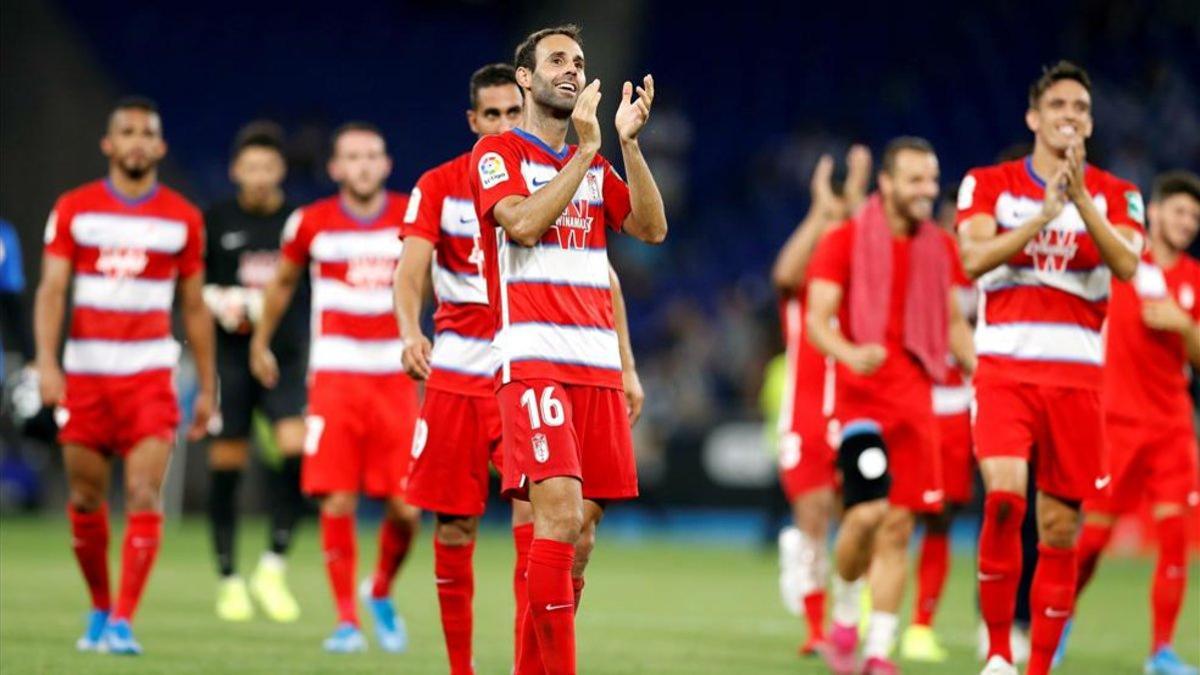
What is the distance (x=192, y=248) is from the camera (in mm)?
9852

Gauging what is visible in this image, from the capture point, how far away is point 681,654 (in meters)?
10.2

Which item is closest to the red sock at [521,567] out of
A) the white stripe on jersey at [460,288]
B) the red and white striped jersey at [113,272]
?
the white stripe on jersey at [460,288]

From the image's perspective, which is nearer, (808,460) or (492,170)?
(492,170)

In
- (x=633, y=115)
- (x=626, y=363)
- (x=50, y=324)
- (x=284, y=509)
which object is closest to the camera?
(x=633, y=115)

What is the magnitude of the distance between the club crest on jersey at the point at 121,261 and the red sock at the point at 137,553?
1.16 m

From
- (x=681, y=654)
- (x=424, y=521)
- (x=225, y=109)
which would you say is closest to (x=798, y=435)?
(x=681, y=654)

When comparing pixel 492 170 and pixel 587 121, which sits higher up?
pixel 587 121

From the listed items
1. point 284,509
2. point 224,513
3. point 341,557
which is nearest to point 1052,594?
point 341,557

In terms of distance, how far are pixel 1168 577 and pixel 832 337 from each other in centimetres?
235

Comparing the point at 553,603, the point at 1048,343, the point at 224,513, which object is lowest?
the point at 224,513

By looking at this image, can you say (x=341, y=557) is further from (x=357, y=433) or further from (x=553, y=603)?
(x=553, y=603)

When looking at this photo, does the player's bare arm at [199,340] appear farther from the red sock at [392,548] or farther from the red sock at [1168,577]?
the red sock at [1168,577]

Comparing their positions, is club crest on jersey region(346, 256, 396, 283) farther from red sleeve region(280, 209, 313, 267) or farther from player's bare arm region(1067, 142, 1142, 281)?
player's bare arm region(1067, 142, 1142, 281)

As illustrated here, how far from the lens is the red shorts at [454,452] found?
801cm
